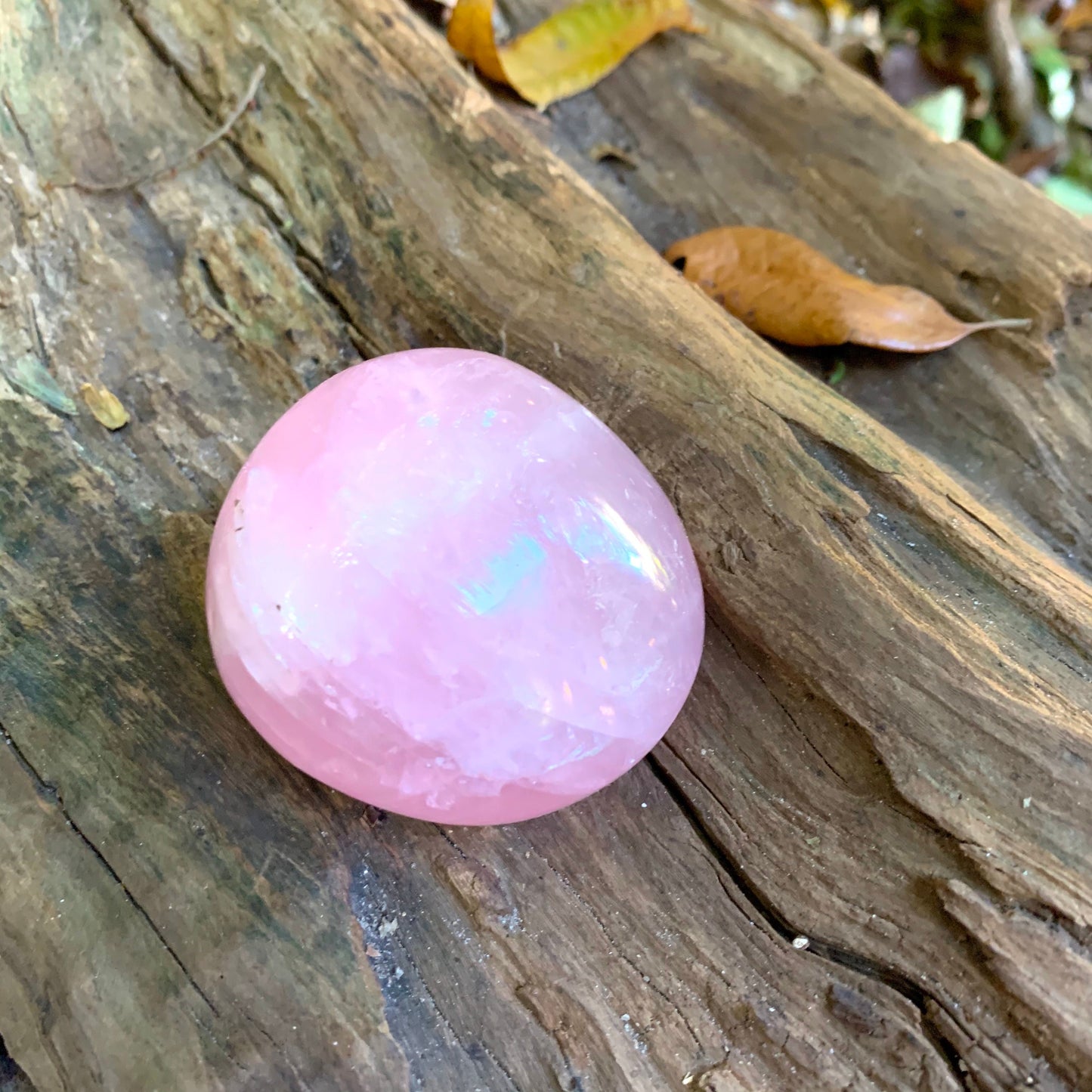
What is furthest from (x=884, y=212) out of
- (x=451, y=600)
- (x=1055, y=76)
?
(x=451, y=600)

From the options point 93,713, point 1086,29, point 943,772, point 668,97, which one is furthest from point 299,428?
Answer: point 1086,29

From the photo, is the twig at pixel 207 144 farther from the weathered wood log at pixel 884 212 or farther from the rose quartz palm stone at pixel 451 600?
the rose quartz palm stone at pixel 451 600

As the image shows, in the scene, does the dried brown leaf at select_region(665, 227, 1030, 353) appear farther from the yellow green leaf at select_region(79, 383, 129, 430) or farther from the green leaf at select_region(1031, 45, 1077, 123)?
the green leaf at select_region(1031, 45, 1077, 123)

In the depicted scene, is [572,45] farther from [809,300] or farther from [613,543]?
[613,543]

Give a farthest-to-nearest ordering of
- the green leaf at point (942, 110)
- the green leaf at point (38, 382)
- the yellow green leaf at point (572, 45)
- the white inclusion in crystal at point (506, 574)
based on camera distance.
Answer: the green leaf at point (942, 110) → the yellow green leaf at point (572, 45) → the green leaf at point (38, 382) → the white inclusion in crystal at point (506, 574)

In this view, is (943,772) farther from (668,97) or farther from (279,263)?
(668,97)

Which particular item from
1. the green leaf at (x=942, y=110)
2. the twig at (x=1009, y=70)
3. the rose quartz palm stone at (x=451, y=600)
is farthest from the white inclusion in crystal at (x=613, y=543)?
the twig at (x=1009, y=70)

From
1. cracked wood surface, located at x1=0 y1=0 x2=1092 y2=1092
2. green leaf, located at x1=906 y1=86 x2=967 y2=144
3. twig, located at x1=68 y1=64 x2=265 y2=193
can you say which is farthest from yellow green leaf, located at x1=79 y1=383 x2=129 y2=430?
green leaf, located at x1=906 y1=86 x2=967 y2=144
